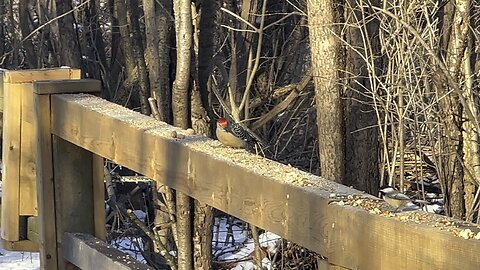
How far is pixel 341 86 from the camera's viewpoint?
690cm

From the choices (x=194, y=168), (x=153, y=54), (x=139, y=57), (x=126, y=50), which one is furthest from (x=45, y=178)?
(x=126, y=50)

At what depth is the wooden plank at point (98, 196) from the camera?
3004mm

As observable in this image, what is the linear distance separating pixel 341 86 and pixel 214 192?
15.8 feet

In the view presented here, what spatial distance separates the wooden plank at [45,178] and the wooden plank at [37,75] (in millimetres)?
236

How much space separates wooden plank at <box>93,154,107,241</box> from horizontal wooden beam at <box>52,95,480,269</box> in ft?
0.54

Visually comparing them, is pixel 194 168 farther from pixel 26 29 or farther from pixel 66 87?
pixel 26 29

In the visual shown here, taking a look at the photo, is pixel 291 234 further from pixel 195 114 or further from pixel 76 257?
pixel 195 114

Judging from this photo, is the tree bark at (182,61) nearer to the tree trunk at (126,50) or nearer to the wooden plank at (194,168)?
the tree trunk at (126,50)

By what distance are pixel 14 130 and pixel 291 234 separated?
62.4 inches

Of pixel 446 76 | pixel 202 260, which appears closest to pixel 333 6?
pixel 446 76

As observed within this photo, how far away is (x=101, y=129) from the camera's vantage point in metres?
2.73

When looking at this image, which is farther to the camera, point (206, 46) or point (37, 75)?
point (206, 46)

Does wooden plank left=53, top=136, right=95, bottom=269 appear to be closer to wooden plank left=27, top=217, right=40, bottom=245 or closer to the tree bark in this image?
wooden plank left=27, top=217, right=40, bottom=245

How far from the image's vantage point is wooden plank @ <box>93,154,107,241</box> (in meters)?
3.00
